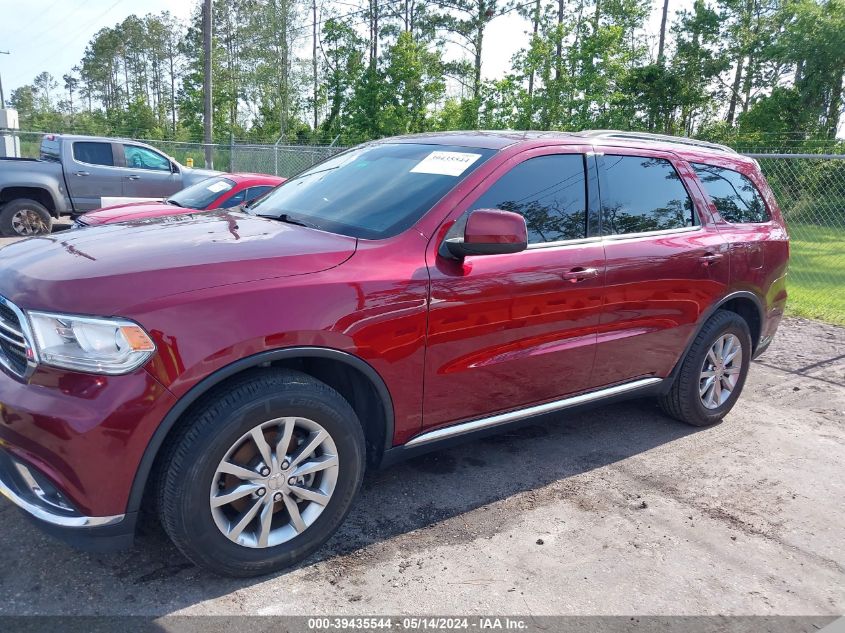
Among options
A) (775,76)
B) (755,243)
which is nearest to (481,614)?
(755,243)

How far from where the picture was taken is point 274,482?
104 inches

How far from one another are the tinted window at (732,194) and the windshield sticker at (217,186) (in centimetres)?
550

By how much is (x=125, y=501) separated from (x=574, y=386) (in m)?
2.39

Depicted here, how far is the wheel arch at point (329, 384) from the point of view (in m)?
2.38

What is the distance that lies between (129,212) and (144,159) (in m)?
5.89

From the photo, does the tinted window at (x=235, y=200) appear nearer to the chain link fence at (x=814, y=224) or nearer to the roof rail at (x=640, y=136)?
the chain link fence at (x=814, y=224)

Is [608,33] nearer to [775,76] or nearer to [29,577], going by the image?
[775,76]

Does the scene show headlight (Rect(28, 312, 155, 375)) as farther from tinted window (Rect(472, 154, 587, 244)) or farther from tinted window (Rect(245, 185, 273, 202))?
tinted window (Rect(245, 185, 273, 202))

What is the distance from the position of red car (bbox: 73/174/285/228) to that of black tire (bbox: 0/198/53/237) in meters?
3.71

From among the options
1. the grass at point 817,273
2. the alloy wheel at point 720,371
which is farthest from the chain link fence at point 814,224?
the alloy wheel at point 720,371

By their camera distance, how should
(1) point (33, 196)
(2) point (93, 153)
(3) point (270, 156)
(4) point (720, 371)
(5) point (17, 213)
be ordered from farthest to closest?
(3) point (270, 156)
(2) point (93, 153)
(1) point (33, 196)
(5) point (17, 213)
(4) point (720, 371)

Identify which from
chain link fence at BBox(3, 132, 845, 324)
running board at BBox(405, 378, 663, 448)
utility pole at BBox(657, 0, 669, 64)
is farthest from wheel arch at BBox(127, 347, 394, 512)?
utility pole at BBox(657, 0, 669, 64)

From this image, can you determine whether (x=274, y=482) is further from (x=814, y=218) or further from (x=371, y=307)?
(x=814, y=218)

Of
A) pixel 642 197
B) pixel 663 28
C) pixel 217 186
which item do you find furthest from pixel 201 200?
pixel 663 28
